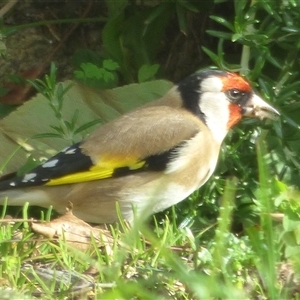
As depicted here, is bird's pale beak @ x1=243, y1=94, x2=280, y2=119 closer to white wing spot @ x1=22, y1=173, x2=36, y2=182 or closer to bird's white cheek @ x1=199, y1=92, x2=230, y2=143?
bird's white cheek @ x1=199, y1=92, x2=230, y2=143

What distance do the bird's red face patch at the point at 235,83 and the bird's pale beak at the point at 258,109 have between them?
6cm

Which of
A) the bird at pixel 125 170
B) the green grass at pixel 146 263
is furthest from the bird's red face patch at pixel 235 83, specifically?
the green grass at pixel 146 263

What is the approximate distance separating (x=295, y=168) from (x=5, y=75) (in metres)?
1.97

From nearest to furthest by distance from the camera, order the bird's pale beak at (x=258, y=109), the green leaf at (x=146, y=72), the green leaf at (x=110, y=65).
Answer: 1. the bird's pale beak at (x=258, y=109)
2. the green leaf at (x=146, y=72)
3. the green leaf at (x=110, y=65)

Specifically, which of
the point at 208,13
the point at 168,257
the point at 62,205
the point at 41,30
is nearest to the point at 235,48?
the point at 208,13

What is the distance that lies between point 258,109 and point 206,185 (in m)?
0.45

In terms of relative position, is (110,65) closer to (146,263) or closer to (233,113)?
(233,113)

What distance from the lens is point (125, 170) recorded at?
3717mm

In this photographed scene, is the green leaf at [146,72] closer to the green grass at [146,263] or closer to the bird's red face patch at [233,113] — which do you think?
the bird's red face patch at [233,113]

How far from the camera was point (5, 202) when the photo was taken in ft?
12.0

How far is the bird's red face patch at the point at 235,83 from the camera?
391 cm

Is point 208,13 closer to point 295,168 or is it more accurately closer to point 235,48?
point 235,48

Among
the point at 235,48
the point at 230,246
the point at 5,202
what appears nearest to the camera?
the point at 230,246

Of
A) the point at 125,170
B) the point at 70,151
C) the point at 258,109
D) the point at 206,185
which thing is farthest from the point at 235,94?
the point at 70,151
